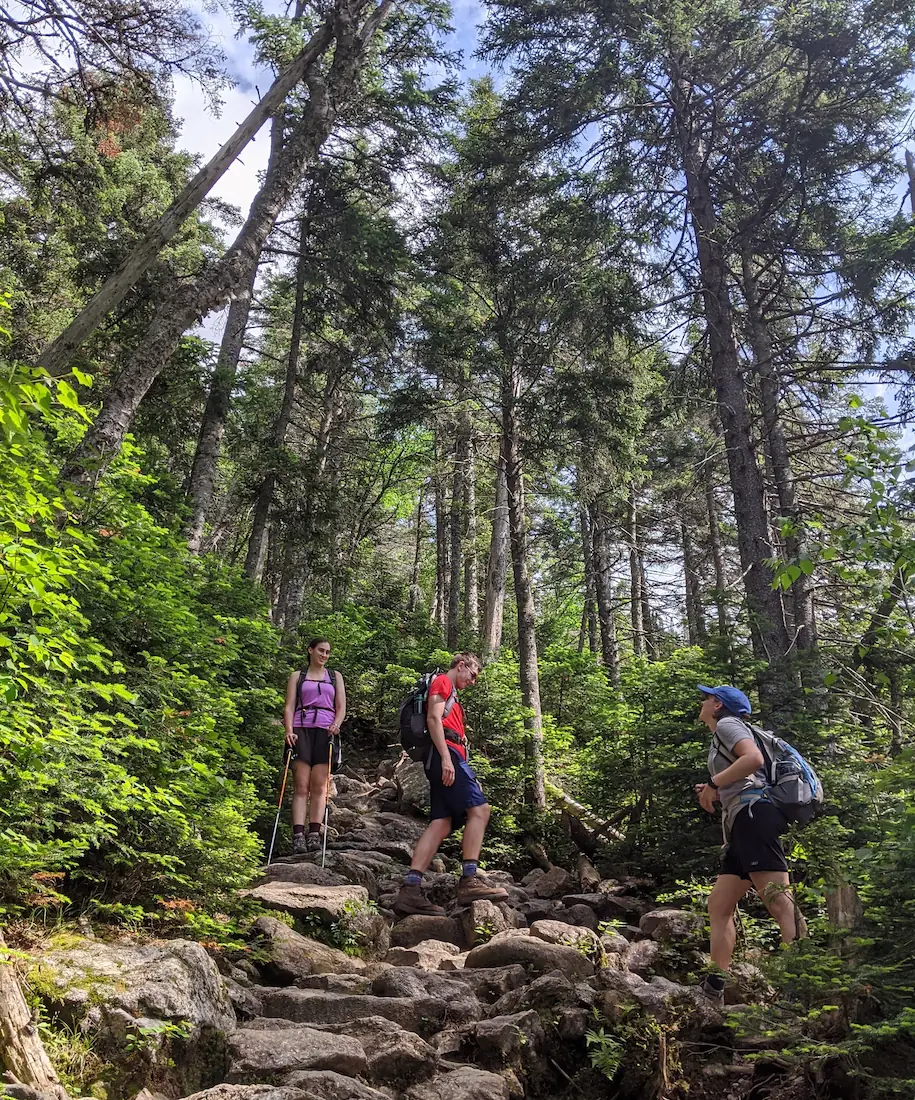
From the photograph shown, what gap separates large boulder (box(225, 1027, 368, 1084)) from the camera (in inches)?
138

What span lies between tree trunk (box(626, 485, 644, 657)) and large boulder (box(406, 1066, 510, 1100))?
55.7 ft

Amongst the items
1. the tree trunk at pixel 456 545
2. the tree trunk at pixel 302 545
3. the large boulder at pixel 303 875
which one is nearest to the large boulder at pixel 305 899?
the large boulder at pixel 303 875

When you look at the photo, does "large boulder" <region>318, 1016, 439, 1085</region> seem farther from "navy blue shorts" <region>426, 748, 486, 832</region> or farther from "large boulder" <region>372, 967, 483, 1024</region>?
"navy blue shorts" <region>426, 748, 486, 832</region>

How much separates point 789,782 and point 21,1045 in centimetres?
402

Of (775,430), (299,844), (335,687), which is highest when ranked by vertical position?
(775,430)

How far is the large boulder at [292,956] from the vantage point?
200 inches

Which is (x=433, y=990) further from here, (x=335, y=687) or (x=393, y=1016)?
(x=335, y=687)

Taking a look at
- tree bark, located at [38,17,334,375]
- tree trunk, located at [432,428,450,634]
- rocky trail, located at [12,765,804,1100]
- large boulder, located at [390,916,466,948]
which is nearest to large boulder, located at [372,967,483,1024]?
rocky trail, located at [12,765,804,1100]

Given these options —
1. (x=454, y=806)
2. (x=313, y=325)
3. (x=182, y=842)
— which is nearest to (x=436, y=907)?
(x=454, y=806)

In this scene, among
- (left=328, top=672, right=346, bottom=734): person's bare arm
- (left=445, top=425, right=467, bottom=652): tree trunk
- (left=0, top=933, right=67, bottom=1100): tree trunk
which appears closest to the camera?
(left=0, top=933, right=67, bottom=1100): tree trunk

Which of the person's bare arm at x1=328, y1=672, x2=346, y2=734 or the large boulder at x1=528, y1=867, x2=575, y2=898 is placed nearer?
the person's bare arm at x1=328, y1=672, x2=346, y2=734

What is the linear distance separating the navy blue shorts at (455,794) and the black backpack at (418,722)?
0.43ft

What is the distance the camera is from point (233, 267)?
8211mm

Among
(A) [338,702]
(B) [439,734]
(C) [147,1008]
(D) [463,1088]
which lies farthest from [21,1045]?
(A) [338,702]
